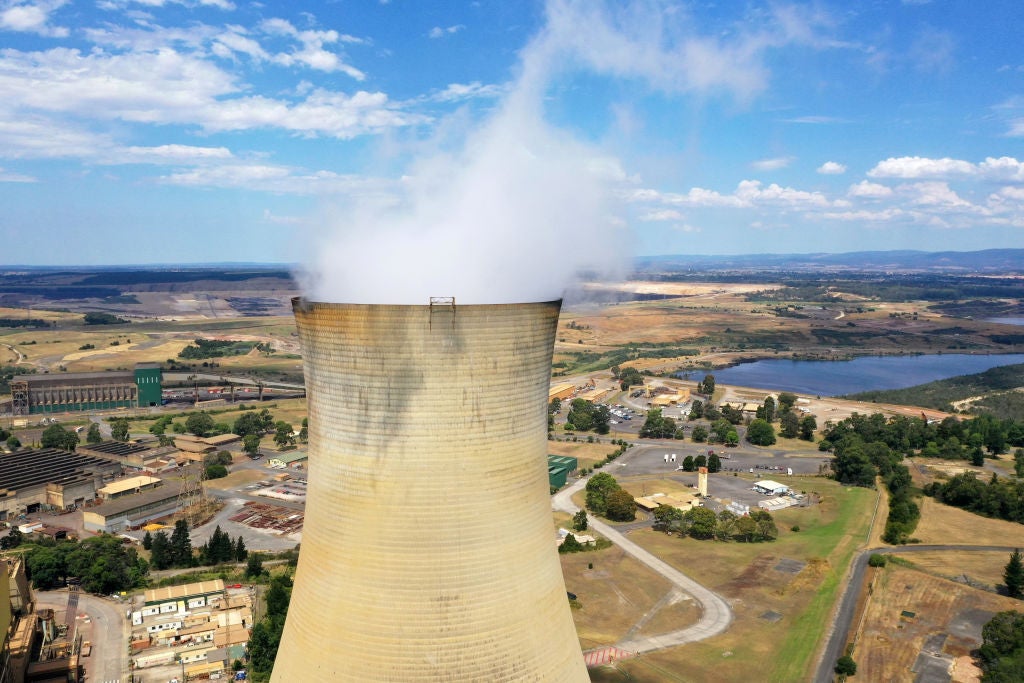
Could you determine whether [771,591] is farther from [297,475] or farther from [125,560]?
[297,475]

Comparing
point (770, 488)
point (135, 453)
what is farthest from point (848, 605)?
point (135, 453)

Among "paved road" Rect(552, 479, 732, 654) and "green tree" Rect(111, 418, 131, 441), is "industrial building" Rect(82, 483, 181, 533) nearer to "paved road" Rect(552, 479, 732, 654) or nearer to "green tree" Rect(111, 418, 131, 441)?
"green tree" Rect(111, 418, 131, 441)

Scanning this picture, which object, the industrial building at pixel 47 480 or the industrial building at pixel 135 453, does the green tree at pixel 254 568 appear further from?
the industrial building at pixel 135 453

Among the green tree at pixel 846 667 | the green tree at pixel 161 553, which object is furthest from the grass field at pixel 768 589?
the green tree at pixel 161 553

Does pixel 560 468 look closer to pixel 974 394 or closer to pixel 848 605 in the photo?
pixel 848 605

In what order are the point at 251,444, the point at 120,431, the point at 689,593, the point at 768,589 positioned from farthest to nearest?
the point at 120,431 < the point at 251,444 < the point at 768,589 < the point at 689,593

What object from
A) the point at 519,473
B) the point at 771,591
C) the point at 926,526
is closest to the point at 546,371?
the point at 519,473
